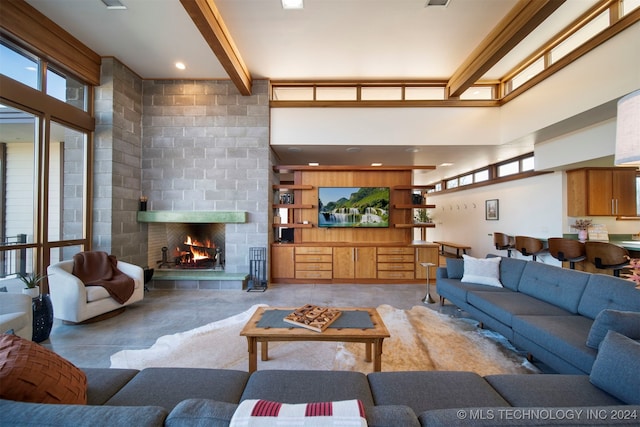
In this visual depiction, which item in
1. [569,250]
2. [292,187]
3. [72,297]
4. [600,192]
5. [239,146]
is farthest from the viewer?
[292,187]

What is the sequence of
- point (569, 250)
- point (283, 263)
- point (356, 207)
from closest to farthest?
point (569, 250) → point (283, 263) → point (356, 207)

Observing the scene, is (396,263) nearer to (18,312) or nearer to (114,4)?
(18,312)

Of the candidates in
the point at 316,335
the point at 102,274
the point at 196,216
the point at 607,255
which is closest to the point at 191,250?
the point at 196,216

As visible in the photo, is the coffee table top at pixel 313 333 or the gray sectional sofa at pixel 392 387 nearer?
the gray sectional sofa at pixel 392 387

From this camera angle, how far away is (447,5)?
121 inches

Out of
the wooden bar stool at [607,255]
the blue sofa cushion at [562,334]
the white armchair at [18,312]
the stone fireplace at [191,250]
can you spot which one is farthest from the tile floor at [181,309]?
the wooden bar stool at [607,255]

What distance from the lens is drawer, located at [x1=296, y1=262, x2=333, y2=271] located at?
5.09 metres

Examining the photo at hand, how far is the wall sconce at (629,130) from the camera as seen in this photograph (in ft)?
4.07

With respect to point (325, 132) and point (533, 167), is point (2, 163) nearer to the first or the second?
point (325, 132)

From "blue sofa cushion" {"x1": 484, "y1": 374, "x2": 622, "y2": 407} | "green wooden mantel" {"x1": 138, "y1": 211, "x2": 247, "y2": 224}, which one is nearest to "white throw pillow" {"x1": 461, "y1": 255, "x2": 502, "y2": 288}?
"blue sofa cushion" {"x1": 484, "y1": 374, "x2": 622, "y2": 407}

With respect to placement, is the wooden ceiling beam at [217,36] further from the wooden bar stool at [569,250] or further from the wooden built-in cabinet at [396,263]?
the wooden bar stool at [569,250]

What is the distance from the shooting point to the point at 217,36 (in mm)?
3137

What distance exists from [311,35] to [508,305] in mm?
4236

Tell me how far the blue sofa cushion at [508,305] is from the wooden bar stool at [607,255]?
1918mm
